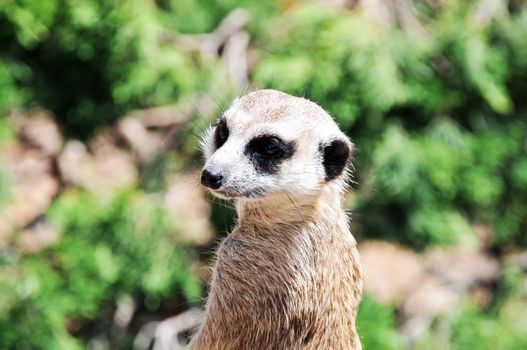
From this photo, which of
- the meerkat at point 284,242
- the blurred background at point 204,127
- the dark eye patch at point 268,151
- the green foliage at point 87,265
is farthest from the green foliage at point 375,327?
the dark eye patch at point 268,151

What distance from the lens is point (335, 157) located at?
119 cm

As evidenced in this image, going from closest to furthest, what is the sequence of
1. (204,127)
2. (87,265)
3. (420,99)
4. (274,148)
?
1. (274,148)
2. (204,127)
3. (87,265)
4. (420,99)

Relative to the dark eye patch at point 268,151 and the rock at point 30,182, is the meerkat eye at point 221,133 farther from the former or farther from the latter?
the rock at point 30,182

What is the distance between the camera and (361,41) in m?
1.97

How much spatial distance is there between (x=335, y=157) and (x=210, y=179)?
25cm

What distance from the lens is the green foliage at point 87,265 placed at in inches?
75.7

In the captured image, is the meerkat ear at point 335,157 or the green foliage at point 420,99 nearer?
the meerkat ear at point 335,157

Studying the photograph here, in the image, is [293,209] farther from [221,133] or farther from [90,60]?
[90,60]

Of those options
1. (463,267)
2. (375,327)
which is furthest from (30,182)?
(463,267)

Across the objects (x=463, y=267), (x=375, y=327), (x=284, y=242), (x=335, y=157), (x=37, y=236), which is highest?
(x=335, y=157)

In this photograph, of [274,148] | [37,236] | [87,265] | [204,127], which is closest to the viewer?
[274,148]

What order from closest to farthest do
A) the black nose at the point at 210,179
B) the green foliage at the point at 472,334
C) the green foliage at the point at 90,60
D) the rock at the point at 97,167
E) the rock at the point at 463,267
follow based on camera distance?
the black nose at the point at 210,179 → the green foliage at the point at 90,60 → the green foliage at the point at 472,334 → the rock at the point at 97,167 → the rock at the point at 463,267

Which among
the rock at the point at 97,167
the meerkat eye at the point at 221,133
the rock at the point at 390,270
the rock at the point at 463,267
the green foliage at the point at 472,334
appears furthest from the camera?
the rock at the point at 463,267

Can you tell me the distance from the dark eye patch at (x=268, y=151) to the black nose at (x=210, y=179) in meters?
0.09
